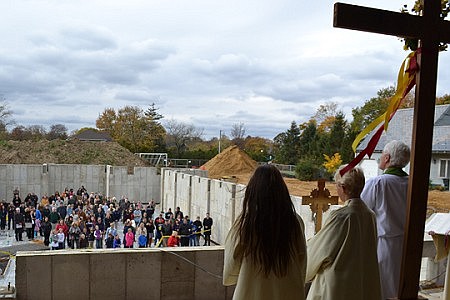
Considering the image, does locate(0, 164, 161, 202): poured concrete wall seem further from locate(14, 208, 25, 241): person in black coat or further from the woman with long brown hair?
the woman with long brown hair

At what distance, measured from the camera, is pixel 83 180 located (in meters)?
33.3

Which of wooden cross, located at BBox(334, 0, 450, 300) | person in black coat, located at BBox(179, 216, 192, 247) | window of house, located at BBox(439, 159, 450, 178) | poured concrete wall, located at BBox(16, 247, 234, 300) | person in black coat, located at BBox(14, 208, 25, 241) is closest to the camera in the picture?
wooden cross, located at BBox(334, 0, 450, 300)

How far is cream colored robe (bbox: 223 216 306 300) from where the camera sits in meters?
2.31

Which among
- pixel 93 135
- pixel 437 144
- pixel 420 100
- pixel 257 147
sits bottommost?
pixel 257 147

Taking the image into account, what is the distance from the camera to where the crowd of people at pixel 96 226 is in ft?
51.5

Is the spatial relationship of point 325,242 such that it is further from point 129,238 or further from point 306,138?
point 306,138

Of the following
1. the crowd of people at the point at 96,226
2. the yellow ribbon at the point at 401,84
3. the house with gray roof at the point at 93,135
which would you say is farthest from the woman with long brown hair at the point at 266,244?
the house with gray roof at the point at 93,135

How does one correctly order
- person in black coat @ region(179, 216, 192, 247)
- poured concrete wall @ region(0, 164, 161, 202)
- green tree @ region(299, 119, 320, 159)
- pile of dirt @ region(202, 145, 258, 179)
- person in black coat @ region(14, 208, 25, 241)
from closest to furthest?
1. person in black coat @ region(179, 216, 192, 247)
2. person in black coat @ region(14, 208, 25, 241)
3. poured concrete wall @ region(0, 164, 161, 202)
4. pile of dirt @ region(202, 145, 258, 179)
5. green tree @ region(299, 119, 320, 159)

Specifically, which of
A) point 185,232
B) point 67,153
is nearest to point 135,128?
point 67,153

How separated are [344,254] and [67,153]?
39005mm

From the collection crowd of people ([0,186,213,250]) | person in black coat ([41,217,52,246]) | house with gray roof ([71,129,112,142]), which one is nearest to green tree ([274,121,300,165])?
A: house with gray roof ([71,129,112,142])

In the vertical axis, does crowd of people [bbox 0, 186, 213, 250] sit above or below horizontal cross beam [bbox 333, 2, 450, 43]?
below

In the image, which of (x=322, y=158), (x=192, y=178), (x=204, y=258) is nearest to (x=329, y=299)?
(x=204, y=258)

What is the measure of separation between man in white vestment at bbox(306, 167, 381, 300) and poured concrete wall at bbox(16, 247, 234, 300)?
189 cm
